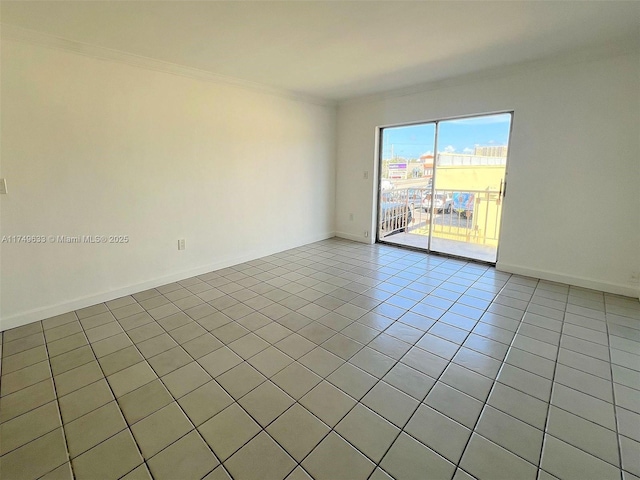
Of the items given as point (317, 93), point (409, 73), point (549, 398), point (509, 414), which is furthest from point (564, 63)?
point (509, 414)

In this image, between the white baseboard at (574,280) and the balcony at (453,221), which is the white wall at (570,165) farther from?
the balcony at (453,221)

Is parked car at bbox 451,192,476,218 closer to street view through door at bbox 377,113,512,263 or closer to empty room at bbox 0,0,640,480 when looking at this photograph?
street view through door at bbox 377,113,512,263

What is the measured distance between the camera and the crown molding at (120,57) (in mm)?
2396

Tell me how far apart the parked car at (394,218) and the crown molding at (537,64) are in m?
1.81

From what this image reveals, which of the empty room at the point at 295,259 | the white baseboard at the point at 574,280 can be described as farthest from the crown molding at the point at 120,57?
the white baseboard at the point at 574,280

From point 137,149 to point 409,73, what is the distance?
3137mm

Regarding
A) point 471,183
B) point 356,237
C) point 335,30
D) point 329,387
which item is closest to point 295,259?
point 356,237

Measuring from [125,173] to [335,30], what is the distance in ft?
7.80

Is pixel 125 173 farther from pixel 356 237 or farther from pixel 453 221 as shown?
pixel 453 221

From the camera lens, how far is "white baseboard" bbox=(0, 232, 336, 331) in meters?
2.62

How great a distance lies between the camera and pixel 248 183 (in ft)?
13.8

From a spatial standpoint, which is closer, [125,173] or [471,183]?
[125,173]

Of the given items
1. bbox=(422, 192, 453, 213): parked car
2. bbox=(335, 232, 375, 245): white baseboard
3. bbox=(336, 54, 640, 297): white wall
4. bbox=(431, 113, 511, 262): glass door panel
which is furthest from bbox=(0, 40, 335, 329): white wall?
bbox=(336, 54, 640, 297): white wall

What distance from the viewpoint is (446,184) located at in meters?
5.19
